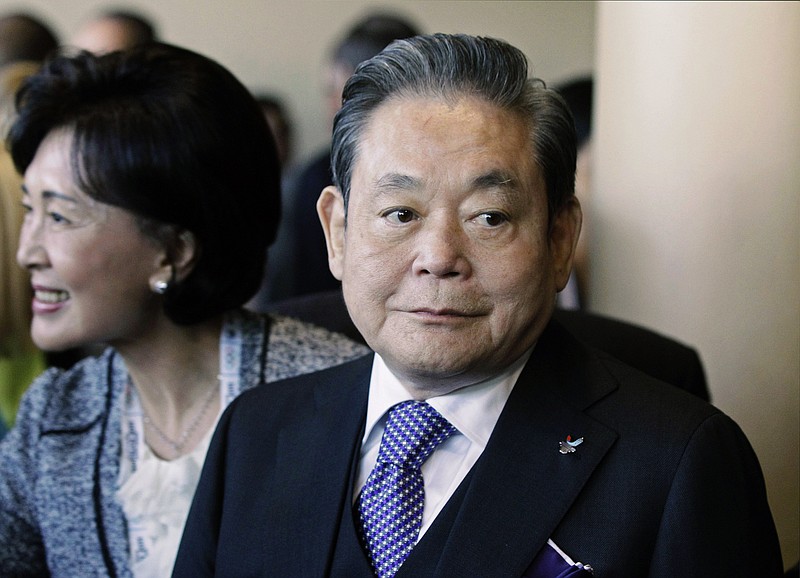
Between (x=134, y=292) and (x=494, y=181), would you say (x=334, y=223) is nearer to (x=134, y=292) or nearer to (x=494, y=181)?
(x=494, y=181)

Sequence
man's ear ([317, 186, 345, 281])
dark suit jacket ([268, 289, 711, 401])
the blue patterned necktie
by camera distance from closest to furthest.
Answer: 1. the blue patterned necktie
2. man's ear ([317, 186, 345, 281])
3. dark suit jacket ([268, 289, 711, 401])

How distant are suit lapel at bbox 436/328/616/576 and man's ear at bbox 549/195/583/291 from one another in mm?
124

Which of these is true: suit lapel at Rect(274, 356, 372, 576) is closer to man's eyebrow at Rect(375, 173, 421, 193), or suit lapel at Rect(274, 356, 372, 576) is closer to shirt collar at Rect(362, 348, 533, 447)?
shirt collar at Rect(362, 348, 533, 447)

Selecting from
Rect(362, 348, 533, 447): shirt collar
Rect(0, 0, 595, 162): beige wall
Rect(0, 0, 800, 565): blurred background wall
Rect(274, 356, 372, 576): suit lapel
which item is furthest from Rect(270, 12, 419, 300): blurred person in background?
Rect(362, 348, 533, 447): shirt collar

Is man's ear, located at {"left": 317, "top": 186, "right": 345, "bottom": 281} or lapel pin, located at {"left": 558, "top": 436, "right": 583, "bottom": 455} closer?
lapel pin, located at {"left": 558, "top": 436, "right": 583, "bottom": 455}

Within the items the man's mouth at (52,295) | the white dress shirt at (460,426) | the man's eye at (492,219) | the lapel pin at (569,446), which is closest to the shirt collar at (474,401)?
the white dress shirt at (460,426)

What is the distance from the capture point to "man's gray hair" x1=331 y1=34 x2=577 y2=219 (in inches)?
59.5

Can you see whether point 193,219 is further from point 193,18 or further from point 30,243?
point 193,18

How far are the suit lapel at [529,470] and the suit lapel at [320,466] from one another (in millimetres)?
205

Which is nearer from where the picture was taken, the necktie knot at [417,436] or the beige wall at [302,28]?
the necktie knot at [417,436]

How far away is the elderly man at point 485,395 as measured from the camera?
4.81 ft

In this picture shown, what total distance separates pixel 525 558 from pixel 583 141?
229cm

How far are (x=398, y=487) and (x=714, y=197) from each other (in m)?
1.27

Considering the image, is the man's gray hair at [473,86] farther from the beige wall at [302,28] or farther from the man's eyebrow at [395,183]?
the beige wall at [302,28]
